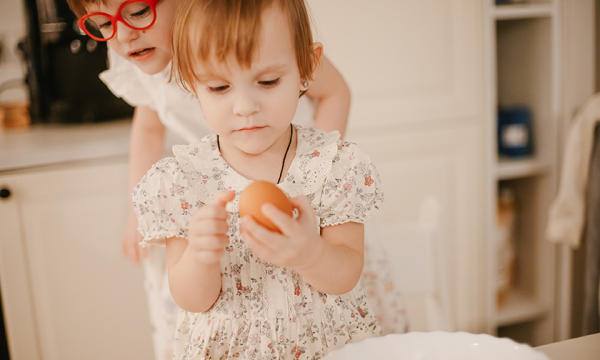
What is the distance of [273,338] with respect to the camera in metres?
0.34

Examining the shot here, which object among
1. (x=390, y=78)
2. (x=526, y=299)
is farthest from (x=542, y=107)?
(x=526, y=299)

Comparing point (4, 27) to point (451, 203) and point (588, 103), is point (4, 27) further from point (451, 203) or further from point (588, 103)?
point (588, 103)

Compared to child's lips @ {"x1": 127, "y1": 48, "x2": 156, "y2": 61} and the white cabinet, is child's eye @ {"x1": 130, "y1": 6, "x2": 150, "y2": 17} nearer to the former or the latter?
child's lips @ {"x1": 127, "y1": 48, "x2": 156, "y2": 61}

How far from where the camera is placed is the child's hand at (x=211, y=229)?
26 centimetres

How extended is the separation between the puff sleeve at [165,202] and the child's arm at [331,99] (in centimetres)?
17

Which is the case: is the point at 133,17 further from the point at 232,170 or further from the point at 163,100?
the point at 163,100

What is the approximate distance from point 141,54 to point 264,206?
182mm

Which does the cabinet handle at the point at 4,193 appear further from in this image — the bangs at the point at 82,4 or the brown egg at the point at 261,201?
the brown egg at the point at 261,201

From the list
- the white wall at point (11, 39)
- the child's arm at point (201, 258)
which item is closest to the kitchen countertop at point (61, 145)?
the white wall at point (11, 39)

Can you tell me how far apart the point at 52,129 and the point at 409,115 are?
2.42 ft

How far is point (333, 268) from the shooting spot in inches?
12.1

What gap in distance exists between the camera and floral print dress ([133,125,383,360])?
329 millimetres

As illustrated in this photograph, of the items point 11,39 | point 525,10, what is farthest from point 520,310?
point 11,39

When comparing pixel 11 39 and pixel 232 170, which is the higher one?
pixel 11 39
